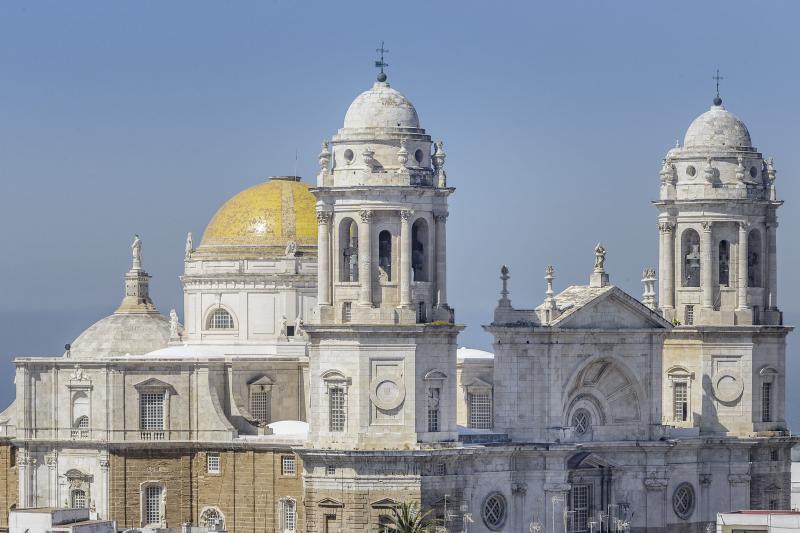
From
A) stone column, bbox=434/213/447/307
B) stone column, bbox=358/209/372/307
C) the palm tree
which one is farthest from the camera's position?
stone column, bbox=434/213/447/307

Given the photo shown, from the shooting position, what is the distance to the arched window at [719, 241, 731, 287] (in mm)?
110562

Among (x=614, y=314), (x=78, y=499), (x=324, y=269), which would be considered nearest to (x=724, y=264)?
(x=614, y=314)

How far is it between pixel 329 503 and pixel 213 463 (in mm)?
10130

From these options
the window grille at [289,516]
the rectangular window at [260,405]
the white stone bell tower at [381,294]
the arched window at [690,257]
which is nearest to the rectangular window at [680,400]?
the arched window at [690,257]

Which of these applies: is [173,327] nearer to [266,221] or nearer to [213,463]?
[266,221]

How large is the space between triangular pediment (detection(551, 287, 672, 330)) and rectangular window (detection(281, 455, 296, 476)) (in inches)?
478

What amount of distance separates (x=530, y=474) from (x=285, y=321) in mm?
16307

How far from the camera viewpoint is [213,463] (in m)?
106


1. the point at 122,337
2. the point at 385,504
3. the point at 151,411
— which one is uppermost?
the point at 122,337

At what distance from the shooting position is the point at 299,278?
114312mm

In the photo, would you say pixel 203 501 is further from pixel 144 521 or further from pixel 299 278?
pixel 299 278

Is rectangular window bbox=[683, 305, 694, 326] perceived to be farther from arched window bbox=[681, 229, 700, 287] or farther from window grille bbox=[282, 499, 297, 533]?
window grille bbox=[282, 499, 297, 533]

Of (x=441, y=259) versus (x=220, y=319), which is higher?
(x=441, y=259)

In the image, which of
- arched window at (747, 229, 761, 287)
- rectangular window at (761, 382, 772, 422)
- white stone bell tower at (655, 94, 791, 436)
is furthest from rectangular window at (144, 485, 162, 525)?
arched window at (747, 229, 761, 287)
